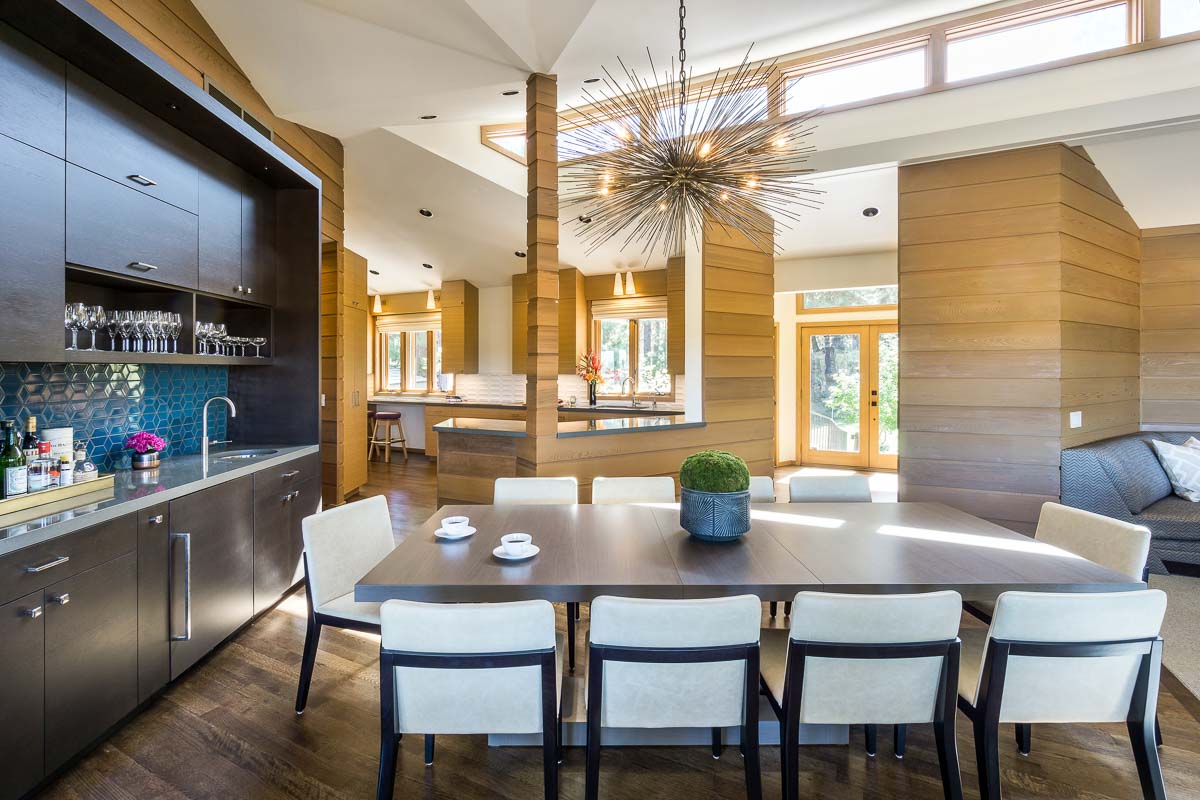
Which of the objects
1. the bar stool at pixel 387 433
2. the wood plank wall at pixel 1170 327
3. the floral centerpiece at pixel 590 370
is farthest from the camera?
the bar stool at pixel 387 433

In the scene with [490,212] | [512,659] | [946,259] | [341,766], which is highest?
[490,212]

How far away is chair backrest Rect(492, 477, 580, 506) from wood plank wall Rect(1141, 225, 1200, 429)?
5033mm

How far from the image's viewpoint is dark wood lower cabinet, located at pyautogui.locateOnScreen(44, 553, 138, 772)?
70.7 inches

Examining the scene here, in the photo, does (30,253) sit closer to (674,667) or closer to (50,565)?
(50,565)

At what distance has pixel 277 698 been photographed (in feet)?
7.73

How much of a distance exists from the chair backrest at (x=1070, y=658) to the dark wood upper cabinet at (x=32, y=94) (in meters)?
3.40

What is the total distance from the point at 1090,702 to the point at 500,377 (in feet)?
25.2

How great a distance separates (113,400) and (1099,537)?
435cm

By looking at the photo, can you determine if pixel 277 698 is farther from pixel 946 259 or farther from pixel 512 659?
pixel 946 259

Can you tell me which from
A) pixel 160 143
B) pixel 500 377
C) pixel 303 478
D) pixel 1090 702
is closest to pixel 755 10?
pixel 160 143

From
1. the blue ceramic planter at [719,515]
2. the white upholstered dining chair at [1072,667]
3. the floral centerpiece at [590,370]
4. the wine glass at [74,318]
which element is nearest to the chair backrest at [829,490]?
the blue ceramic planter at [719,515]

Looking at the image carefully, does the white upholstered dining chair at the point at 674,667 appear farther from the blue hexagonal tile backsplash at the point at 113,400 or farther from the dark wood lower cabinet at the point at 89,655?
the blue hexagonal tile backsplash at the point at 113,400

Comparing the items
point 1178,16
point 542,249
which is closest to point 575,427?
point 542,249

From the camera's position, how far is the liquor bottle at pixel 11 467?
6.23ft
